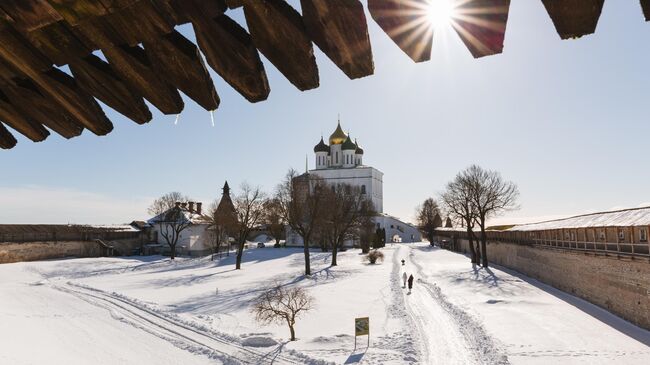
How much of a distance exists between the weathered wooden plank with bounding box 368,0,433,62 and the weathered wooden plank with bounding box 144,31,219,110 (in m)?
0.76

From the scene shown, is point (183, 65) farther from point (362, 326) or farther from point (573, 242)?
point (573, 242)

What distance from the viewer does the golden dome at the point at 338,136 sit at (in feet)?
297

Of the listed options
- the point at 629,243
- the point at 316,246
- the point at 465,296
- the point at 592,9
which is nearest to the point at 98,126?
the point at 592,9

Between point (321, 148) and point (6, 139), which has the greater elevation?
point (321, 148)

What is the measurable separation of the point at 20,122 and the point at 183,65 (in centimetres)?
123

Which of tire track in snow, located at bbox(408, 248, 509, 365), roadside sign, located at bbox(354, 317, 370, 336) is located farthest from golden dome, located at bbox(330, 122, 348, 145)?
roadside sign, located at bbox(354, 317, 370, 336)

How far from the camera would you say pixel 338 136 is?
91.0m

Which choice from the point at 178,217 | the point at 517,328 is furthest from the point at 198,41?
the point at 178,217

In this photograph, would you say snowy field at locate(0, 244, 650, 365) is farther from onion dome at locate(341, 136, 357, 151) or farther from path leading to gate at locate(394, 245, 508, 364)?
onion dome at locate(341, 136, 357, 151)

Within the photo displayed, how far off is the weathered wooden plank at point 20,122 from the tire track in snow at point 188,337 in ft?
47.2

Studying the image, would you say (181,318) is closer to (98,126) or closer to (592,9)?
(98,126)

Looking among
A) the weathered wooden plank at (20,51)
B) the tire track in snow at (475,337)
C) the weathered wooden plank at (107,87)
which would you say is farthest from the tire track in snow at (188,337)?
the weathered wooden plank at (20,51)

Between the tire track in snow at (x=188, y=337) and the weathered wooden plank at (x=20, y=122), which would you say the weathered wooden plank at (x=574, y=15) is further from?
the tire track in snow at (x=188, y=337)

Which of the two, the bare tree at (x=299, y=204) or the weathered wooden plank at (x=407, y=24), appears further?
the bare tree at (x=299, y=204)
